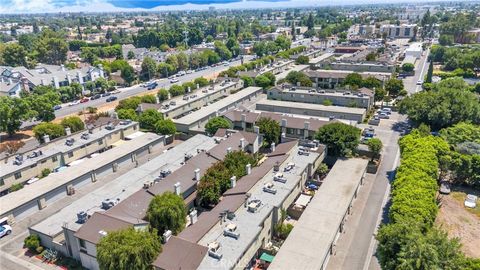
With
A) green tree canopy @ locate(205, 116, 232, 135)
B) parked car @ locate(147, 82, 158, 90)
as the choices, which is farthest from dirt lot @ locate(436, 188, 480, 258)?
parked car @ locate(147, 82, 158, 90)

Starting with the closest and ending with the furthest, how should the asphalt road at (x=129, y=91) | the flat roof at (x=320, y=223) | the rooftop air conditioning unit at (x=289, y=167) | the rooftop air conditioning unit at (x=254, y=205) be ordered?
the flat roof at (x=320, y=223) < the rooftop air conditioning unit at (x=254, y=205) < the rooftop air conditioning unit at (x=289, y=167) < the asphalt road at (x=129, y=91)

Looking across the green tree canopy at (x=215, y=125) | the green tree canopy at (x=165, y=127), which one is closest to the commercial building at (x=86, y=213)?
the green tree canopy at (x=215, y=125)

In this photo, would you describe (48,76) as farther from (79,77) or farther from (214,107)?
(214,107)

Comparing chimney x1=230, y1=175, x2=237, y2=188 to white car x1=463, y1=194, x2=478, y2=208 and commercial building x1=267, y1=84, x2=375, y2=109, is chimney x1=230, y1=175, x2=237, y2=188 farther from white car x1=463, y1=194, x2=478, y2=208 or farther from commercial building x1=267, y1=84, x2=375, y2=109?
commercial building x1=267, y1=84, x2=375, y2=109

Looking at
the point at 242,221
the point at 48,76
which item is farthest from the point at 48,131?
the point at 48,76

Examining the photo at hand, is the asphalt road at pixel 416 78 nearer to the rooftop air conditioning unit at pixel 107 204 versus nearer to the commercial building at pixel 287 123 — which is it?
the commercial building at pixel 287 123

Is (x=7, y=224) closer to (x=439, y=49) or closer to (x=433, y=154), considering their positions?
(x=433, y=154)

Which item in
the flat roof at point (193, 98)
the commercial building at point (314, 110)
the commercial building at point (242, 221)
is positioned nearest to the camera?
the commercial building at point (242, 221)

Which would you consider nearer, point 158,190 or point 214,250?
point 214,250
